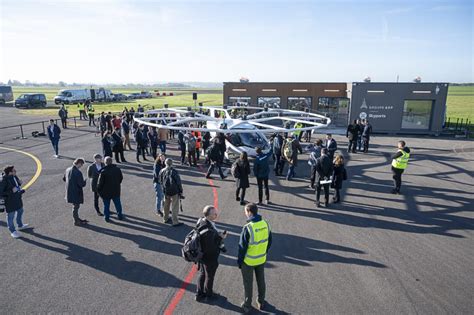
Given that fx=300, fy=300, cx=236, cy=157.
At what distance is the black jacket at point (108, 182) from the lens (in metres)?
7.85

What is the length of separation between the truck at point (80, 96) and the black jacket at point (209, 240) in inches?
1937

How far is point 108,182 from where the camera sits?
7.89 metres

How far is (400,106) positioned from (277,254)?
A: 22.9m

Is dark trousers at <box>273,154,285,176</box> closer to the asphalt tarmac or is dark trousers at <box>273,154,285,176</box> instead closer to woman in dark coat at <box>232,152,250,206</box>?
the asphalt tarmac

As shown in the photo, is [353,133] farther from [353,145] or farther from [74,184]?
[74,184]

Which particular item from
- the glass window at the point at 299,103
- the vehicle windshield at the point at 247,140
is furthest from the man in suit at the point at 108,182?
the glass window at the point at 299,103

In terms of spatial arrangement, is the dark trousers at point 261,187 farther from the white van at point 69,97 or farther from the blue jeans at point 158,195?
the white van at point 69,97

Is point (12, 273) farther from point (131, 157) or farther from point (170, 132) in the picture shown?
point (170, 132)

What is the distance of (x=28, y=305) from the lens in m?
5.07

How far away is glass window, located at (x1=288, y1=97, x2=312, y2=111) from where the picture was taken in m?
29.1

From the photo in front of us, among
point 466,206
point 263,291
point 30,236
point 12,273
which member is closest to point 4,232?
point 30,236

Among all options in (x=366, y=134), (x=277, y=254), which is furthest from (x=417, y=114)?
(x=277, y=254)

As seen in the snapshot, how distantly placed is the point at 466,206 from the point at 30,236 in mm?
12806

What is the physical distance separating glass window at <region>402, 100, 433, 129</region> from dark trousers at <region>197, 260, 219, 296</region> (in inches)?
991
